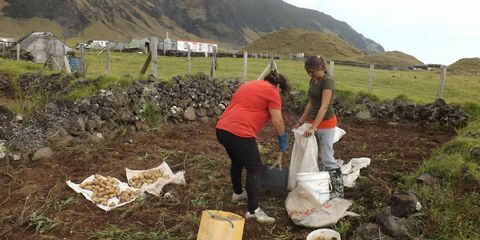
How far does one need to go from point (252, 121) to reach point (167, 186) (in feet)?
5.50

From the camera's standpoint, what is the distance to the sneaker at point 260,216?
4242 millimetres

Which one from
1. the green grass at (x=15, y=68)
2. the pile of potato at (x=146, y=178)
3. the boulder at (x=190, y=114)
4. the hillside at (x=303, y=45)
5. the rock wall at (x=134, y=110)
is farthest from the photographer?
the hillside at (x=303, y=45)

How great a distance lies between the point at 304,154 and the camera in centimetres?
458

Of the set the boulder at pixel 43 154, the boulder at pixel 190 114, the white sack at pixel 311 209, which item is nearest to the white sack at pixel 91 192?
the boulder at pixel 43 154

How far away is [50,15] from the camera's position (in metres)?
118

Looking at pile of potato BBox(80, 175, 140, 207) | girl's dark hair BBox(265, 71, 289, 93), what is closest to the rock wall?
pile of potato BBox(80, 175, 140, 207)

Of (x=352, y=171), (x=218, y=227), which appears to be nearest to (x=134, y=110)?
(x=352, y=171)

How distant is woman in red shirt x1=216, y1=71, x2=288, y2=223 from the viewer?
405 cm

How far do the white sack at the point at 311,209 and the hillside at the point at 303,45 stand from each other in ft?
161

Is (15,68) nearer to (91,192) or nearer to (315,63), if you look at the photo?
(91,192)

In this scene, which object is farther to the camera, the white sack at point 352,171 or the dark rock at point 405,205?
the white sack at point 352,171

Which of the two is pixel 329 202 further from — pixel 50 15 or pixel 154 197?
pixel 50 15

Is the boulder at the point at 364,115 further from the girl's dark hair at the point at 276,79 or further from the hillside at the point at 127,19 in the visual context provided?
the hillside at the point at 127,19

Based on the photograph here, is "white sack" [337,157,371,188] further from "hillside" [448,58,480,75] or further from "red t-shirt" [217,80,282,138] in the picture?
"hillside" [448,58,480,75]
